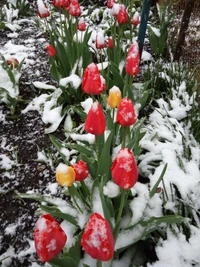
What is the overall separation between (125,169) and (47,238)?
31 cm

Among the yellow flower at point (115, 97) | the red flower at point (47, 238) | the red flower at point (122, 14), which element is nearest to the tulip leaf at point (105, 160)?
the yellow flower at point (115, 97)

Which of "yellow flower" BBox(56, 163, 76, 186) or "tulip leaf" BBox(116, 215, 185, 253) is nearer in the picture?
"yellow flower" BBox(56, 163, 76, 186)

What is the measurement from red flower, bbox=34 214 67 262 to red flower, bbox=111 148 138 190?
0.26 meters

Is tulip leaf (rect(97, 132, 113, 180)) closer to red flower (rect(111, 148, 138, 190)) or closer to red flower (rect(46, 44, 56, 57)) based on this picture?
red flower (rect(111, 148, 138, 190))

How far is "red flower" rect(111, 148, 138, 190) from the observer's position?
90 centimetres

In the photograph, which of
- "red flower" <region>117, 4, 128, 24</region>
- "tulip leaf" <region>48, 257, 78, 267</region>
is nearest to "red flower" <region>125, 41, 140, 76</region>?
"red flower" <region>117, 4, 128, 24</region>

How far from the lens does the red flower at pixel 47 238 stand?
75 cm

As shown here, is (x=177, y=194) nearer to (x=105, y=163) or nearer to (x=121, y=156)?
(x=105, y=163)

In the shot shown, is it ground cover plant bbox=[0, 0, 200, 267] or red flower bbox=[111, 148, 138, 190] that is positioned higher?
red flower bbox=[111, 148, 138, 190]

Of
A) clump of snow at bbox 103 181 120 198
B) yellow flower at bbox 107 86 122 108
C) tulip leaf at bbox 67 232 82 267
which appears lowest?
tulip leaf at bbox 67 232 82 267

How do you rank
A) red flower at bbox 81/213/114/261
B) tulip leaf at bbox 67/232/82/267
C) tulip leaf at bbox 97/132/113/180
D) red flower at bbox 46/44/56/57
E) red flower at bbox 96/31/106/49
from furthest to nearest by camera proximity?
red flower at bbox 46/44/56/57 → red flower at bbox 96/31/106/49 → tulip leaf at bbox 97/132/113/180 → tulip leaf at bbox 67/232/82/267 → red flower at bbox 81/213/114/261

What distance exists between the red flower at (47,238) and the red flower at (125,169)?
256mm

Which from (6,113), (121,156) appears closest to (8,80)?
(6,113)

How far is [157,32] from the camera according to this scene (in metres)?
3.04
